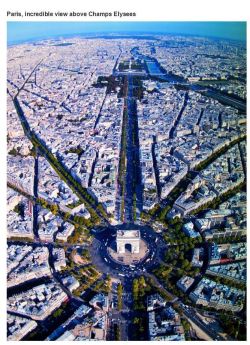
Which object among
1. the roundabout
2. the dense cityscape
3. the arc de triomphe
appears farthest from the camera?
the arc de triomphe

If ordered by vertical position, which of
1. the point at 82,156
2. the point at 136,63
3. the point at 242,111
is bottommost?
the point at 82,156

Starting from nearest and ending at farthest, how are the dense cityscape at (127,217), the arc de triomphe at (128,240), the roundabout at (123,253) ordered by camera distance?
the dense cityscape at (127,217) < the roundabout at (123,253) < the arc de triomphe at (128,240)

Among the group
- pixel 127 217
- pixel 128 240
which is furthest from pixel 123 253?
pixel 127 217

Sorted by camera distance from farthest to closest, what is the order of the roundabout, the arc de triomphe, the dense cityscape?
the arc de triomphe < the roundabout < the dense cityscape

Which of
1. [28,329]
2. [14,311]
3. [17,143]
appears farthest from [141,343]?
[17,143]

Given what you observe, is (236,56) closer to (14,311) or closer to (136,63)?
(136,63)

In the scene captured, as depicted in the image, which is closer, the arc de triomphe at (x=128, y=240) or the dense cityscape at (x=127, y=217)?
the dense cityscape at (x=127, y=217)

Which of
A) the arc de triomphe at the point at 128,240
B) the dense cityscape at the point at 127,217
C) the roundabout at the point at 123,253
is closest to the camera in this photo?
the dense cityscape at the point at 127,217

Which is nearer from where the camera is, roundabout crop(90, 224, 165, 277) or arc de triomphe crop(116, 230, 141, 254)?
roundabout crop(90, 224, 165, 277)
